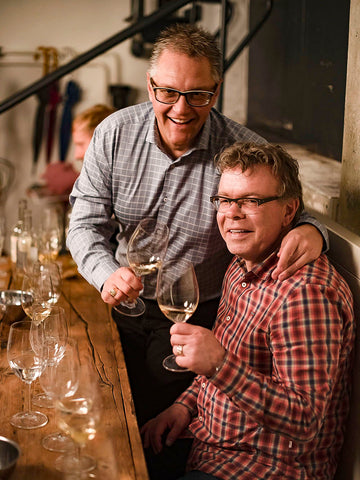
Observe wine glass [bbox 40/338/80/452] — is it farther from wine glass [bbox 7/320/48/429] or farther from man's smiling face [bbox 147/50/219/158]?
man's smiling face [bbox 147/50/219/158]

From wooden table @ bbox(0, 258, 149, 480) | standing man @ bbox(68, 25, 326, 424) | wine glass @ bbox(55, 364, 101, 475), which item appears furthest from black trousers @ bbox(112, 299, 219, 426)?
wine glass @ bbox(55, 364, 101, 475)

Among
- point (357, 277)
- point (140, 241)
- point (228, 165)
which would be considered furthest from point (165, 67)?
point (357, 277)

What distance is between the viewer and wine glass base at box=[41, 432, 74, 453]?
129 cm

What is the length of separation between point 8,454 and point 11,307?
83cm

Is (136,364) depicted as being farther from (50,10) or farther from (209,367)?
(50,10)

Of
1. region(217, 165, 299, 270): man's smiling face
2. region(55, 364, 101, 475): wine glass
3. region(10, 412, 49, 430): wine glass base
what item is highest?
region(217, 165, 299, 270): man's smiling face

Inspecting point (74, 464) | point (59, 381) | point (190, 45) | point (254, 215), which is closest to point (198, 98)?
point (190, 45)

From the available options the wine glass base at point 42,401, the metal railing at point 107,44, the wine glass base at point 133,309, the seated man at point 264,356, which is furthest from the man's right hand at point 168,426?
the metal railing at point 107,44

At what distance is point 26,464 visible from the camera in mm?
1239

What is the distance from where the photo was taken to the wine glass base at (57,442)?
1.29 metres

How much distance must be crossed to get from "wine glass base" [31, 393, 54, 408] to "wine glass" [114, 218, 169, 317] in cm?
46

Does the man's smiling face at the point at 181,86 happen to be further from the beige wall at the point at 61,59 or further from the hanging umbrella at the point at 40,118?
the hanging umbrella at the point at 40,118

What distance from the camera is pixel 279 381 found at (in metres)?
1.39

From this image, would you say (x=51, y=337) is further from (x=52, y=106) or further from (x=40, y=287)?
(x=52, y=106)
